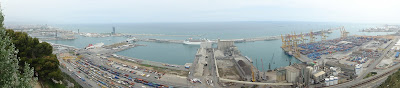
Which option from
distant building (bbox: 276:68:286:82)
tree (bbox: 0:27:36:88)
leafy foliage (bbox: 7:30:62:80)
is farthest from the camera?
distant building (bbox: 276:68:286:82)

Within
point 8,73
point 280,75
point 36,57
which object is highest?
point 8,73

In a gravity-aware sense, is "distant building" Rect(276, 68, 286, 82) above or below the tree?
→ below

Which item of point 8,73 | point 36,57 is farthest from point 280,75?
point 8,73

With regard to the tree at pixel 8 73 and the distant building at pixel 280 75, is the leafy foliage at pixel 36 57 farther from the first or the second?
the distant building at pixel 280 75

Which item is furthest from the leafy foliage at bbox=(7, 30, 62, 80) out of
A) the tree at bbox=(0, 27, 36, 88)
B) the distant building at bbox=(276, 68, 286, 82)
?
the distant building at bbox=(276, 68, 286, 82)

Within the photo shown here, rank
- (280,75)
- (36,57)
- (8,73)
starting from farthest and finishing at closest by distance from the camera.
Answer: (280,75) < (36,57) < (8,73)

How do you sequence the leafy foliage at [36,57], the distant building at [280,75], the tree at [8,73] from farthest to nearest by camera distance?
the distant building at [280,75] < the leafy foliage at [36,57] < the tree at [8,73]

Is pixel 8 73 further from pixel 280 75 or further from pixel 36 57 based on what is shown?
pixel 280 75

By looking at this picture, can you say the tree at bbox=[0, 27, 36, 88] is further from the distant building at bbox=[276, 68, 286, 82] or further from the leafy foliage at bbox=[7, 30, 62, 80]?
the distant building at bbox=[276, 68, 286, 82]

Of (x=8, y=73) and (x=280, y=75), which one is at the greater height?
(x=8, y=73)

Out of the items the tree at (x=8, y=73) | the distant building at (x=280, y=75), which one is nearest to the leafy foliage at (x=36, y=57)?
the tree at (x=8, y=73)

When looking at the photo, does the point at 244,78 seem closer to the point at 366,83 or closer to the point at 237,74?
the point at 237,74

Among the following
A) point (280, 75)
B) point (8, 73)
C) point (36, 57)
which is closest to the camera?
point (8, 73)
